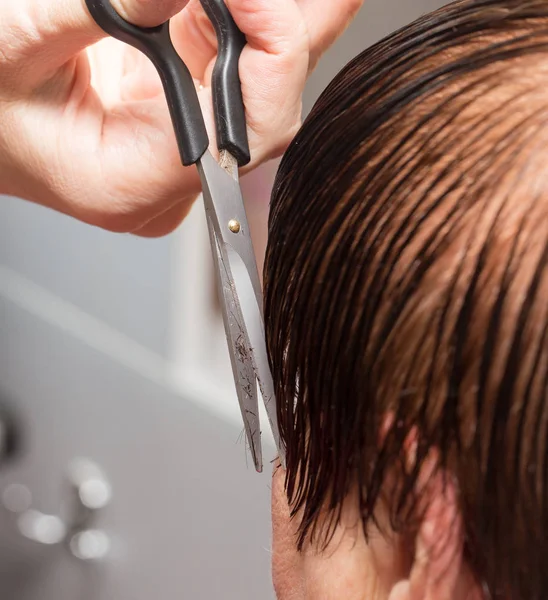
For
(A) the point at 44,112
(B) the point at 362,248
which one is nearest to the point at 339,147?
(B) the point at 362,248

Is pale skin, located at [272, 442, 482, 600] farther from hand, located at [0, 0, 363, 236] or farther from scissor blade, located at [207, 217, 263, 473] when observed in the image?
hand, located at [0, 0, 363, 236]

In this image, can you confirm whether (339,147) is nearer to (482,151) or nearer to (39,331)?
(482,151)

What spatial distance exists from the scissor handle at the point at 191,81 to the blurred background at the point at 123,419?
315 mm

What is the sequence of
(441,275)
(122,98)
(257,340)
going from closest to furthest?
(441,275) → (257,340) → (122,98)

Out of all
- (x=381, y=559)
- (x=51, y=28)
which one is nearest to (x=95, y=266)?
(x=51, y=28)

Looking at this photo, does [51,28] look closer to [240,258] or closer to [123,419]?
[240,258]

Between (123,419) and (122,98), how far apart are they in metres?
0.68

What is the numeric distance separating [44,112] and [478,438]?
411 millimetres

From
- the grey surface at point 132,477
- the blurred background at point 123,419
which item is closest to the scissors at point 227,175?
the blurred background at point 123,419

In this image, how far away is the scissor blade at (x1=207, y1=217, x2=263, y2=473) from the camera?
42 cm

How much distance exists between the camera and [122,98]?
1.94ft

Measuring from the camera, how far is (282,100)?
0.47 m

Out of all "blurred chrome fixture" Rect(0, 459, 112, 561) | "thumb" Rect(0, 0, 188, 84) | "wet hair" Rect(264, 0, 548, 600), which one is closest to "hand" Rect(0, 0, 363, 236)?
"thumb" Rect(0, 0, 188, 84)

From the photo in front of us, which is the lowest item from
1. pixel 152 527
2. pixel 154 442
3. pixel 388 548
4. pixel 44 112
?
pixel 152 527
